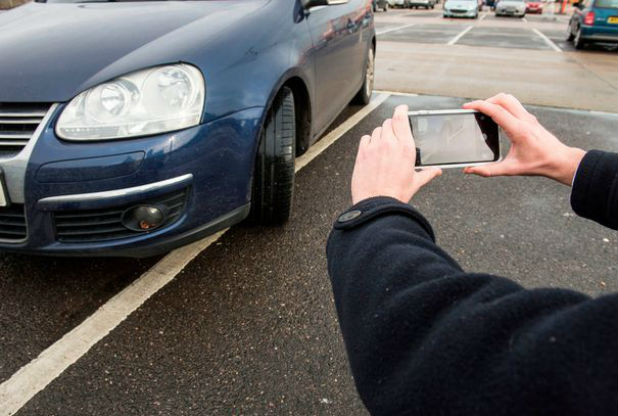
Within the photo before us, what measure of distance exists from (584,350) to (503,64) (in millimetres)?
9571

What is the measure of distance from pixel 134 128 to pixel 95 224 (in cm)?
41

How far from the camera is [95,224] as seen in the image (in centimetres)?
193

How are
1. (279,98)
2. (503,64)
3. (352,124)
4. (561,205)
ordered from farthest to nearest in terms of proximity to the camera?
(503,64) → (352,124) → (561,205) → (279,98)

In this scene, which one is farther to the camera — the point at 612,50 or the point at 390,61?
the point at 612,50

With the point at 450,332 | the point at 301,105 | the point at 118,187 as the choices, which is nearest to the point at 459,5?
the point at 301,105

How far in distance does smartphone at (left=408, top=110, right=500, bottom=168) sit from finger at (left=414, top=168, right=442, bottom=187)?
5 cm

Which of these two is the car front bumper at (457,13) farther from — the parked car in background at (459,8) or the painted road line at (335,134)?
the painted road line at (335,134)

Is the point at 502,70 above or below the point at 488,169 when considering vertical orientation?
below

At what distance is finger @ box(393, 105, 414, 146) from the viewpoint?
979 mm

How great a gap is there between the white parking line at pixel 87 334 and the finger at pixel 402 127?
152 cm

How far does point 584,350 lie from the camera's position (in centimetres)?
47

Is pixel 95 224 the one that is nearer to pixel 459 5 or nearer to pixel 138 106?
pixel 138 106

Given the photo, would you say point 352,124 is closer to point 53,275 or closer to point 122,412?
point 53,275

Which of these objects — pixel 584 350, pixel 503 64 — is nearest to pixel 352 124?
pixel 584 350
